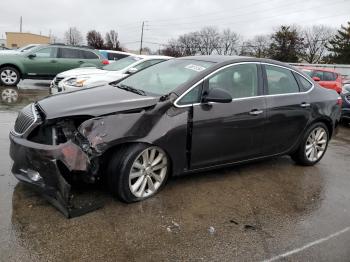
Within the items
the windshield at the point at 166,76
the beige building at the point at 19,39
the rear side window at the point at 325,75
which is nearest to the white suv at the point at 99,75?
the windshield at the point at 166,76

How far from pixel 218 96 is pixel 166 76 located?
0.88 m

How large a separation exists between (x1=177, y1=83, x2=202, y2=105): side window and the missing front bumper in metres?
1.27

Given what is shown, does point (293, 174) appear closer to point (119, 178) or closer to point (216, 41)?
point (119, 178)

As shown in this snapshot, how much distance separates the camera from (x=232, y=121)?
4.58 m

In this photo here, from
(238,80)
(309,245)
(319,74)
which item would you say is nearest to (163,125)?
(238,80)

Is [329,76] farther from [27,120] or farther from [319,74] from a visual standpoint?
[27,120]

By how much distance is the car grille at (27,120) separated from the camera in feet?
12.6

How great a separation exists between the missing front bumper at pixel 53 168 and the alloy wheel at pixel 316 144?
3383 mm

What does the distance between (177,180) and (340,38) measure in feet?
215

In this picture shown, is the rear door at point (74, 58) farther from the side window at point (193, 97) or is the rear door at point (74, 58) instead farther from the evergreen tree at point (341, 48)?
the evergreen tree at point (341, 48)

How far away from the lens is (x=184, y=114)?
421 centimetres

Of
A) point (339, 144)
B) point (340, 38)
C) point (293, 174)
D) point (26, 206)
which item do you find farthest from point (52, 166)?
point (340, 38)

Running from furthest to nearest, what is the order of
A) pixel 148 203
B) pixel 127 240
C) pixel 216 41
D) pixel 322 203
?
pixel 216 41 → pixel 322 203 → pixel 148 203 → pixel 127 240

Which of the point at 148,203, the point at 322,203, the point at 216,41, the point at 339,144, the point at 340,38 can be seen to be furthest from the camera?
the point at 216,41
